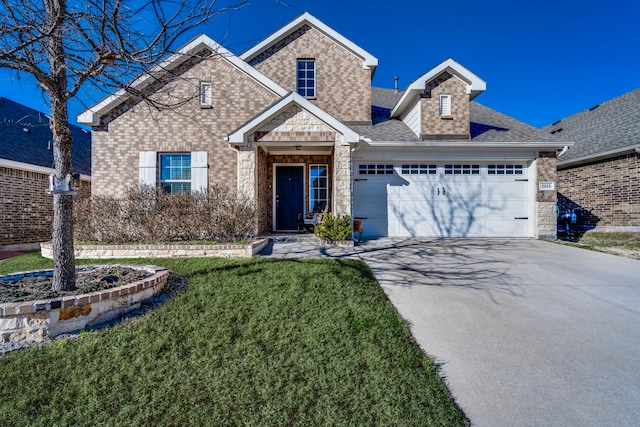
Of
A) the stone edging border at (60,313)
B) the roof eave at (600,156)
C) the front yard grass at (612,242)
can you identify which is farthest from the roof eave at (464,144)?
the stone edging border at (60,313)

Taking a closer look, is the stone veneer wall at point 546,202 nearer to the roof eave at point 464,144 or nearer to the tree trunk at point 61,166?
the roof eave at point 464,144

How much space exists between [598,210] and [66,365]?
1570 centimetres

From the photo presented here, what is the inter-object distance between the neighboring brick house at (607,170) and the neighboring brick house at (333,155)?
3.75 meters

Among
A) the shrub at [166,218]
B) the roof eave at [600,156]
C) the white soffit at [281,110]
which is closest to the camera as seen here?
the shrub at [166,218]

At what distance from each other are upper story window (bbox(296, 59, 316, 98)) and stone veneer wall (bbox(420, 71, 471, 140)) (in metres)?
4.04

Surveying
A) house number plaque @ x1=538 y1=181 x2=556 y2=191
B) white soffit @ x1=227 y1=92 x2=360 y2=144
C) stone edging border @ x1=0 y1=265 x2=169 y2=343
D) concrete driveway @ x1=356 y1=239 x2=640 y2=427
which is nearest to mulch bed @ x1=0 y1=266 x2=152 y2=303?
stone edging border @ x1=0 y1=265 x2=169 y2=343

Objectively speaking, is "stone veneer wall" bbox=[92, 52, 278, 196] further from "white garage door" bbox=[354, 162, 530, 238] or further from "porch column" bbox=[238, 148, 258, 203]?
"white garage door" bbox=[354, 162, 530, 238]

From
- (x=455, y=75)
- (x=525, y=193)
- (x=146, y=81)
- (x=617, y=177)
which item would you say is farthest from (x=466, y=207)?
(x=146, y=81)

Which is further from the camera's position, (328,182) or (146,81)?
(328,182)

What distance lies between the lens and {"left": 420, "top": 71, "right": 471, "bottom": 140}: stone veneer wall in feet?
30.4

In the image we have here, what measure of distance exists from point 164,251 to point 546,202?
10.7 metres

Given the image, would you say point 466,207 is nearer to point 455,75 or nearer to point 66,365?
point 455,75

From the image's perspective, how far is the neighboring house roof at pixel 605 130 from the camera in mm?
10723

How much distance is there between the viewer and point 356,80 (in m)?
10.8
